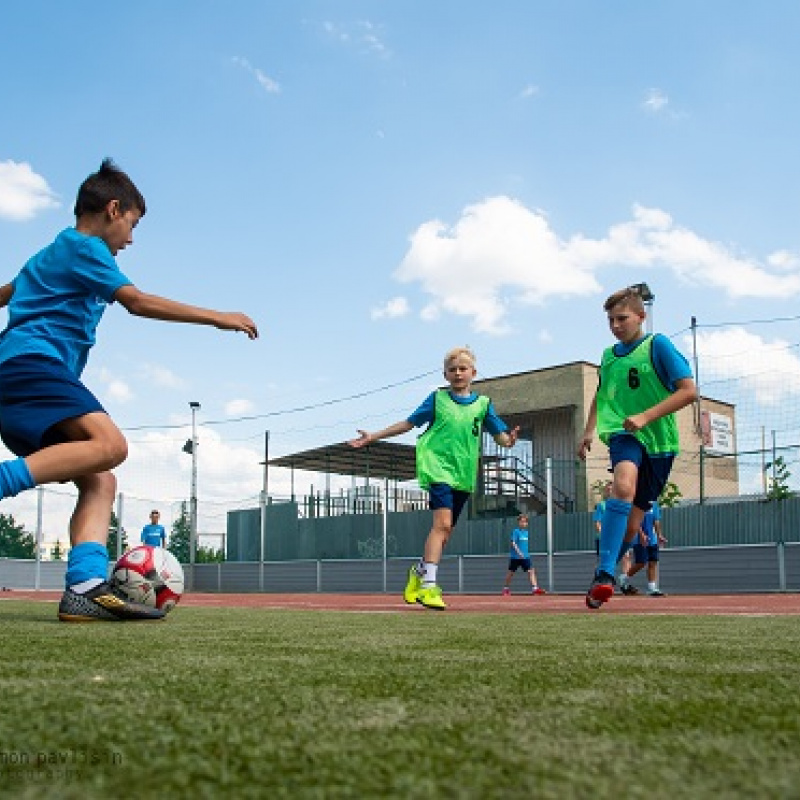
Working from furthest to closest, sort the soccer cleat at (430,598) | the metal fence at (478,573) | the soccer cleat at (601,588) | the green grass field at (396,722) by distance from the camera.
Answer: the metal fence at (478,573)
the soccer cleat at (430,598)
the soccer cleat at (601,588)
the green grass field at (396,722)

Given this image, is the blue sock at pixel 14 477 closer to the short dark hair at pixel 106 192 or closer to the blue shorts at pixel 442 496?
the short dark hair at pixel 106 192

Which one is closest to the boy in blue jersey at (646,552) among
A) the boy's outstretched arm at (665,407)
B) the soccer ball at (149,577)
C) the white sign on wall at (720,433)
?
the boy's outstretched arm at (665,407)

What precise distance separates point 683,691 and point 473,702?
1.45 feet

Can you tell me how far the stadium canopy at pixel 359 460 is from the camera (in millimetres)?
31031

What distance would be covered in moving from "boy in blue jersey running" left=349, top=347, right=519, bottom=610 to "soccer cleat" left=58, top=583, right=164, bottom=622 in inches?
123

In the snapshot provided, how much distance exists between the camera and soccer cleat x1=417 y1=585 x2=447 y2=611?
22.3 feet

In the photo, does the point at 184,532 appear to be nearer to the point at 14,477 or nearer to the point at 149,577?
the point at 149,577

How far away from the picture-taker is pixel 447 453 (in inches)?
280

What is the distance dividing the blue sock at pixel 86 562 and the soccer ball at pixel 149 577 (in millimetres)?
176

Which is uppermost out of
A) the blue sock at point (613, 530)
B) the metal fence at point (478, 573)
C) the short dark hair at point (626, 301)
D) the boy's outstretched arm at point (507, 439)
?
the short dark hair at point (626, 301)

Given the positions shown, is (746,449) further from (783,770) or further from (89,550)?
(783,770)

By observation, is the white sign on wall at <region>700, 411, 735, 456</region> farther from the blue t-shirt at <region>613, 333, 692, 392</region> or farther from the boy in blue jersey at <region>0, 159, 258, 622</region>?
the boy in blue jersey at <region>0, 159, 258, 622</region>

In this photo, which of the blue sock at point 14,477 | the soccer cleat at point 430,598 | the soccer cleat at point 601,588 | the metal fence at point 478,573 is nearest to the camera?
the blue sock at point 14,477

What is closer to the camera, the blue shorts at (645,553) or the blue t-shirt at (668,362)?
the blue t-shirt at (668,362)
